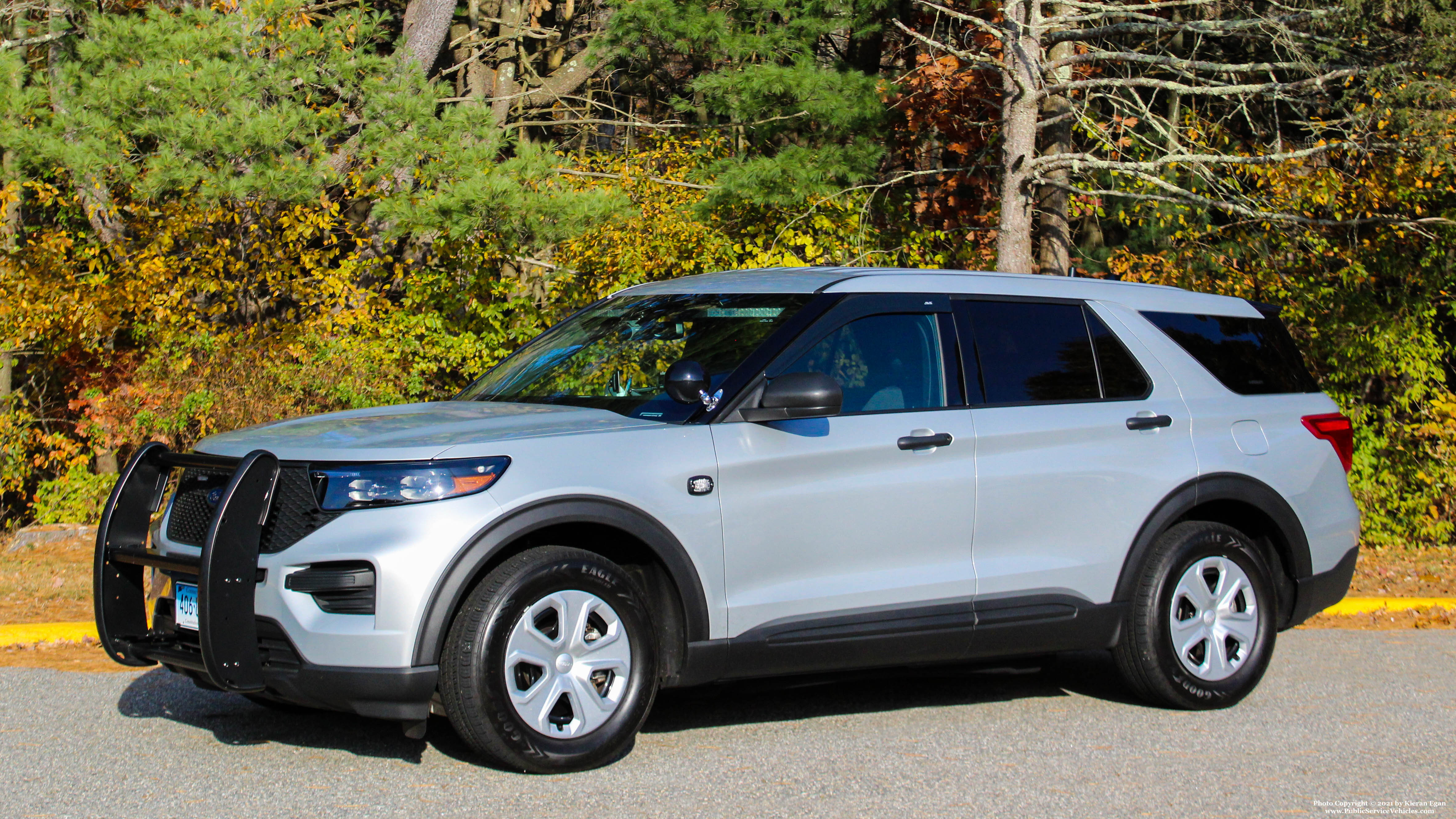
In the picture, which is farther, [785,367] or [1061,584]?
[1061,584]

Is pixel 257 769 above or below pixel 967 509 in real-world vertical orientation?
below

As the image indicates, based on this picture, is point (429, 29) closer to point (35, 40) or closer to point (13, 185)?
point (35, 40)

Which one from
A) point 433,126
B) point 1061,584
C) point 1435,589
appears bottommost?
point 1435,589

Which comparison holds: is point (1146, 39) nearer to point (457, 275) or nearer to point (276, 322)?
point (457, 275)

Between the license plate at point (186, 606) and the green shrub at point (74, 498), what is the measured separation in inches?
334

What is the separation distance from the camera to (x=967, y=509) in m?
5.46

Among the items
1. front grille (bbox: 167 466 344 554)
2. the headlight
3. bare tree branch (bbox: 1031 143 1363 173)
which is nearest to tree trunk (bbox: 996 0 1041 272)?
bare tree branch (bbox: 1031 143 1363 173)

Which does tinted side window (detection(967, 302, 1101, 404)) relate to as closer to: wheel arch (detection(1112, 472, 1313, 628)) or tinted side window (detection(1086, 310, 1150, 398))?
tinted side window (detection(1086, 310, 1150, 398))

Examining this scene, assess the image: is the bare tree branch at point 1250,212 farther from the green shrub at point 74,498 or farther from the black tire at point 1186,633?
the green shrub at point 74,498

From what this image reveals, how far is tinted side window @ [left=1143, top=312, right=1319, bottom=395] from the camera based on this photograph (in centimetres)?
634

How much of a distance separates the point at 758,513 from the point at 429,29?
11787 millimetres

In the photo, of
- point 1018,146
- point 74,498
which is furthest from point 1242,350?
point 74,498

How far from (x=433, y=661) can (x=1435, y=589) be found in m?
7.67

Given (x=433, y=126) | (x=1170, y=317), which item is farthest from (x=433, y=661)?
(x=433, y=126)
